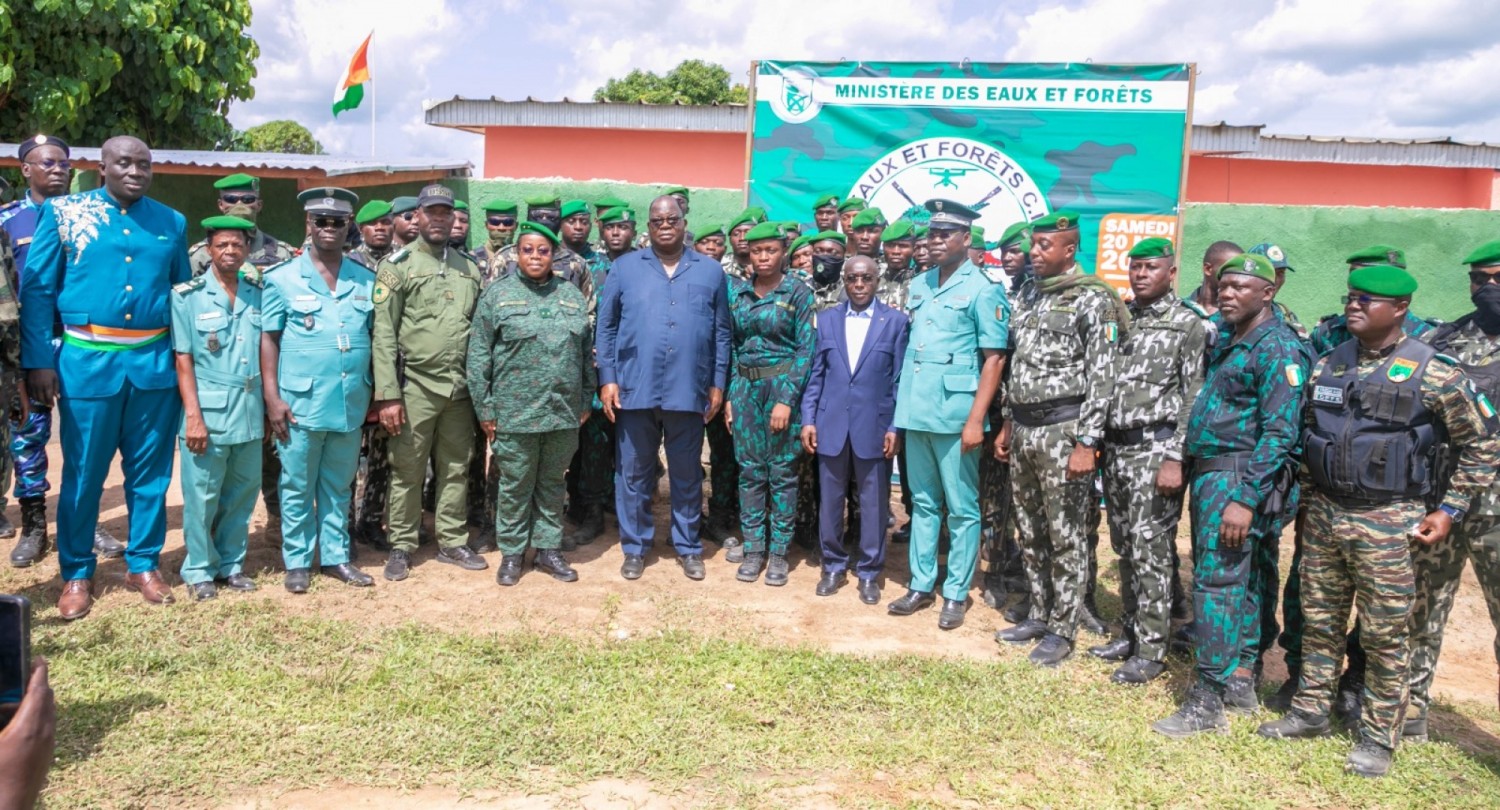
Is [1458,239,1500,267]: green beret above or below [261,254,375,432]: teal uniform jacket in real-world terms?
above


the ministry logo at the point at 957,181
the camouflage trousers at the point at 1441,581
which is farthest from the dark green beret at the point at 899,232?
the camouflage trousers at the point at 1441,581

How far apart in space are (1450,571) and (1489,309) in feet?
3.66

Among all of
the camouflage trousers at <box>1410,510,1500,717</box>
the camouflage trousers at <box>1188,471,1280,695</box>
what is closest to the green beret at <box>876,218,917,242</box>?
the camouflage trousers at <box>1188,471,1280,695</box>

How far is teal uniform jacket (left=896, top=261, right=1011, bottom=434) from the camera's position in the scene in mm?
4945

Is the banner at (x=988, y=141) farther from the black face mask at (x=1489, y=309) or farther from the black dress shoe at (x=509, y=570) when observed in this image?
the black dress shoe at (x=509, y=570)

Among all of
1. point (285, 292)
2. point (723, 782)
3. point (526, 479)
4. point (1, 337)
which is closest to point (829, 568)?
point (526, 479)

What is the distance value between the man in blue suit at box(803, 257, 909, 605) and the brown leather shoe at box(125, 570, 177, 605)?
3289mm

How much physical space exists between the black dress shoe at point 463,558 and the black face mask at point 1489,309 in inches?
194

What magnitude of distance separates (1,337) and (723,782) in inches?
150

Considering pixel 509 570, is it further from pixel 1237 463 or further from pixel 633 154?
pixel 633 154

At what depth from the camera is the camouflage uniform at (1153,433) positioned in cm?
436

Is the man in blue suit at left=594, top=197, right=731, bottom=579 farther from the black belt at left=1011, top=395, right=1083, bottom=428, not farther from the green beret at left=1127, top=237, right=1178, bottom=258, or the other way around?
the green beret at left=1127, top=237, right=1178, bottom=258

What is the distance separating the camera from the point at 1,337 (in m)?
4.57

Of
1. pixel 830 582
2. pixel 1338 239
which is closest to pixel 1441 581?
pixel 830 582
